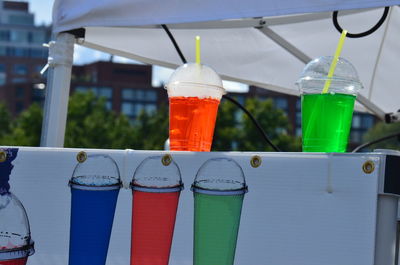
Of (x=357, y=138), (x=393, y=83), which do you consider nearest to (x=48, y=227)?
(x=393, y=83)

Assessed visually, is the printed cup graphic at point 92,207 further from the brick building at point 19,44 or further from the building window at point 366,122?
the brick building at point 19,44

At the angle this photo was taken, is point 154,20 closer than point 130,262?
No

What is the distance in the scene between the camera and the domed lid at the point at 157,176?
1720mm

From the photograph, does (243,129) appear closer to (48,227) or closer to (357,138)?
(48,227)

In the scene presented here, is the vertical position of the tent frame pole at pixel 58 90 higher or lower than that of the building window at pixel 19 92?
lower

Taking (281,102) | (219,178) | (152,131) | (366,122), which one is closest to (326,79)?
(219,178)

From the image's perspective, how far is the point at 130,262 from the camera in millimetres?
1720

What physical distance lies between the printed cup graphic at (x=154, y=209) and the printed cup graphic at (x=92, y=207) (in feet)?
0.20

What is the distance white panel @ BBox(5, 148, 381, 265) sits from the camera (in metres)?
1.56

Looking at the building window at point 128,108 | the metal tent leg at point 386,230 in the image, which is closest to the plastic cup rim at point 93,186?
the metal tent leg at point 386,230

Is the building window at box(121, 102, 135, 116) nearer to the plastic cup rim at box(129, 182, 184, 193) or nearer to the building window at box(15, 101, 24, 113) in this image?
the building window at box(15, 101, 24, 113)

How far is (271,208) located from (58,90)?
1.00 metres

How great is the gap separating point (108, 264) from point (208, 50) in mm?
2050

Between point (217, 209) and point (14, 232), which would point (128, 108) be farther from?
point (217, 209)
